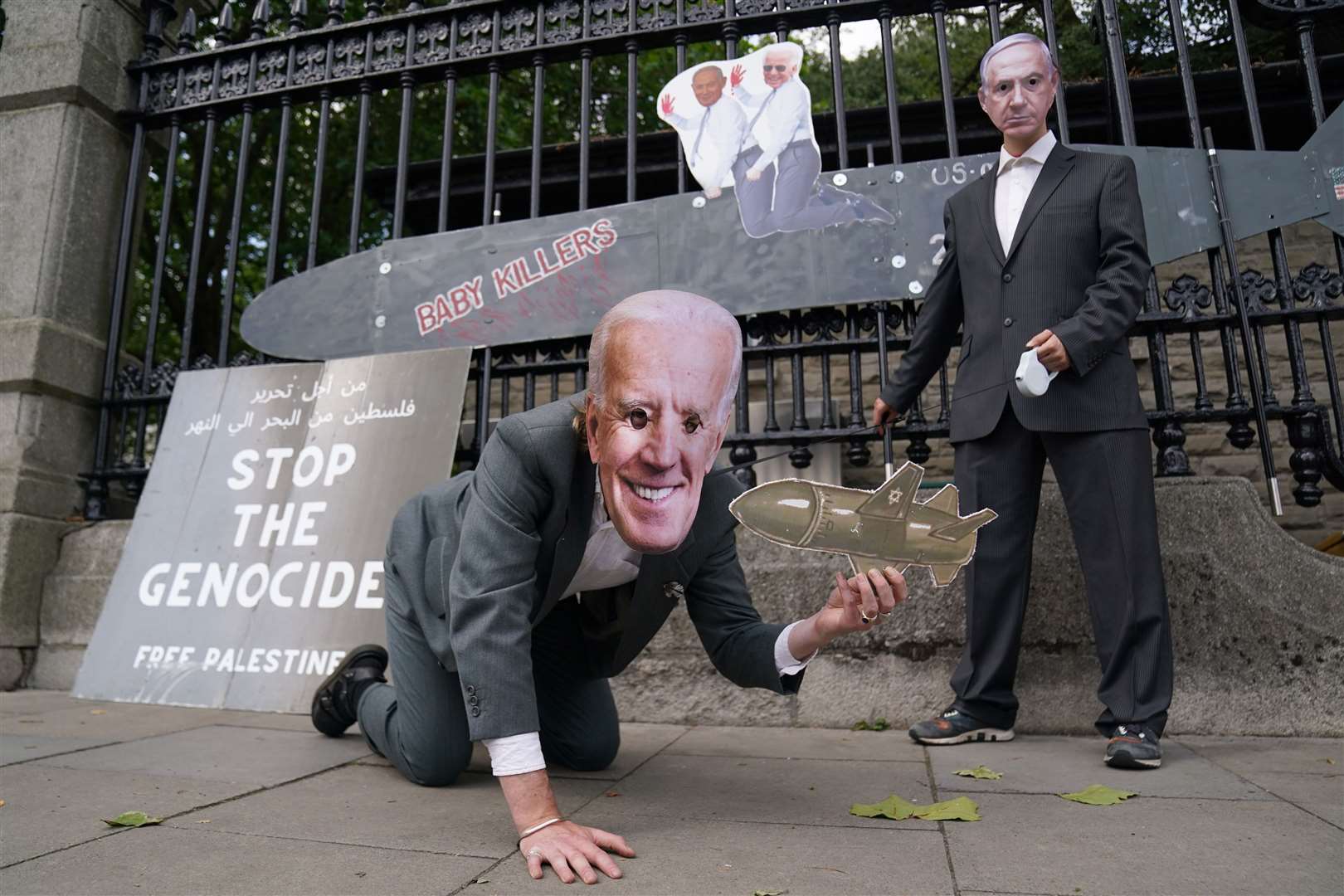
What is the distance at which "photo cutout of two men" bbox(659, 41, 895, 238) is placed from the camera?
3787 mm

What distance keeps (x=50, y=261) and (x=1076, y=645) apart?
498 centimetres

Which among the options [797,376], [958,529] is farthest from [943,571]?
[797,376]

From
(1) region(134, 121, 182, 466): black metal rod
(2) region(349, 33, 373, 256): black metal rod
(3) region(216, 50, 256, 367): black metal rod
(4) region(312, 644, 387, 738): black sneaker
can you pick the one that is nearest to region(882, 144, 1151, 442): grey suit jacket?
(4) region(312, 644, 387, 738): black sneaker

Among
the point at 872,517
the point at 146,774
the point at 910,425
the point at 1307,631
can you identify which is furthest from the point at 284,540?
the point at 1307,631

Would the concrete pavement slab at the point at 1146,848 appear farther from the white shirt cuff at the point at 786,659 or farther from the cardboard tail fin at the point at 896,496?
the cardboard tail fin at the point at 896,496

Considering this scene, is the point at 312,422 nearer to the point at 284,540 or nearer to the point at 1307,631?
the point at 284,540

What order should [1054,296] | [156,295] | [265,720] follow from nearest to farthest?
[1054,296], [265,720], [156,295]

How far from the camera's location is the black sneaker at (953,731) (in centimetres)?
292

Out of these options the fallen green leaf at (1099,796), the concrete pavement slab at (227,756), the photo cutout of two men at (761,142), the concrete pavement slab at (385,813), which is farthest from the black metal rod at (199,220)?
the fallen green leaf at (1099,796)

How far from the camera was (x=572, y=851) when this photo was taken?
1639 mm

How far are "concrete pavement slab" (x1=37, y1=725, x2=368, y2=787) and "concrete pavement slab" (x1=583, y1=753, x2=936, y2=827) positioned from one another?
96cm

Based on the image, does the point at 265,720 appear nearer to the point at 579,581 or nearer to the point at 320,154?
the point at 579,581

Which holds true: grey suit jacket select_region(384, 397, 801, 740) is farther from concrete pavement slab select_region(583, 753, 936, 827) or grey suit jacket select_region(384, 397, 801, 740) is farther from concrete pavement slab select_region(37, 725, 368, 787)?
concrete pavement slab select_region(37, 725, 368, 787)

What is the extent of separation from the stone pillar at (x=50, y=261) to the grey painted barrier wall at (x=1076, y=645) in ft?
9.76
